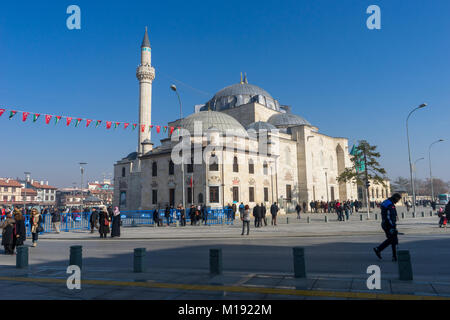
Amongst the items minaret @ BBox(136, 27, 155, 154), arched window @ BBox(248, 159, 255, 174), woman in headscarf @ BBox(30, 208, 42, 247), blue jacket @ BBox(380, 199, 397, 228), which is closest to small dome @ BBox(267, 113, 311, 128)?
arched window @ BBox(248, 159, 255, 174)

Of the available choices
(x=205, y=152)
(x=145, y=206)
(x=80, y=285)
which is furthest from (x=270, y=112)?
(x=80, y=285)

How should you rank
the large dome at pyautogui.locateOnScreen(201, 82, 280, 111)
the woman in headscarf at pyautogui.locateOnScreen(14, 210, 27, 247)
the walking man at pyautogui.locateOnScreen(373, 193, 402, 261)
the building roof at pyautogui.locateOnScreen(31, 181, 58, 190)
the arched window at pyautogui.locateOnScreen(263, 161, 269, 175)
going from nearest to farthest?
the walking man at pyautogui.locateOnScreen(373, 193, 402, 261) → the woman in headscarf at pyautogui.locateOnScreen(14, 210, 27, 247) → the arched window at pyautogui.locateOnScreen(263, 161, 269, 175) → the large dome at pyautogui.locateOnScreen(201, 82, 280, 111) → the building roof at pyautogui.locateOnScreen(31, 181, 58, 190)

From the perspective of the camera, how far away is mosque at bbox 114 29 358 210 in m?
31.9

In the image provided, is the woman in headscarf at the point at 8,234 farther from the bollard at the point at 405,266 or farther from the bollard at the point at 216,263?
the bollard at the point at 405,266

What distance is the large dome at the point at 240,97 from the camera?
52131 millimetres

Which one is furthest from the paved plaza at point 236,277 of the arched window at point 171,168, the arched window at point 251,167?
the arched window at point 251,167

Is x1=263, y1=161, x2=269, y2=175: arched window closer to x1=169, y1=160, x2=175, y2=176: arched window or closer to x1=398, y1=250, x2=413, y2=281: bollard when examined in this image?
x1=169, y1=160, x2=175, y2=176: arched window

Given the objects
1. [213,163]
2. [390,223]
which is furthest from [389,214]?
[213,163]

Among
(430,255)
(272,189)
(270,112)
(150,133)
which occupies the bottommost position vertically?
(430,255)

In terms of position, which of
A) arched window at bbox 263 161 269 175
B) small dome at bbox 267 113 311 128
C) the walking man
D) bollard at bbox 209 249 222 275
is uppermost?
small dome at bbox 267 113 311 128

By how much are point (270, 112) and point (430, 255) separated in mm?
43826
